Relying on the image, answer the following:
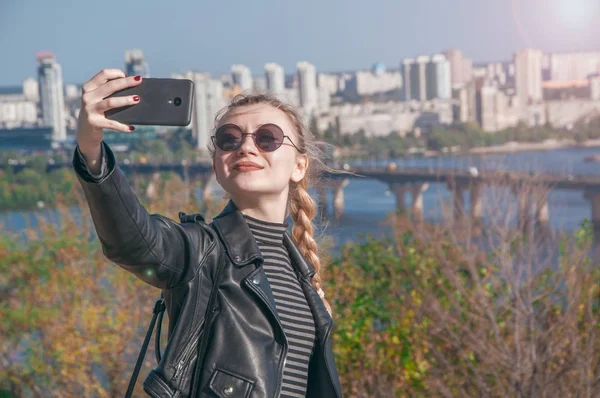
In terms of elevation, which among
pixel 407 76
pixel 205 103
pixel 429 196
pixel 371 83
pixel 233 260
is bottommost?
pixel 429 196

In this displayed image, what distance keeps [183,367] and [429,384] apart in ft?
5.79

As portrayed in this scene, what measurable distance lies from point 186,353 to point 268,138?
0.82ft

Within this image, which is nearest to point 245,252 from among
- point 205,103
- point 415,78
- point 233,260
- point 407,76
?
point 233,260

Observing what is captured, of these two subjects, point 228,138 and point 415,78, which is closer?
point 228,138

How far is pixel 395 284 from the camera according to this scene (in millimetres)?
3770

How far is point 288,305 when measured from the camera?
988 millimetres

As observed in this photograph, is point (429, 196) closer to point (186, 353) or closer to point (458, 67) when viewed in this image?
point (458, 67)

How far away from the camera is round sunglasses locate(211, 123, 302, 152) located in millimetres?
1008

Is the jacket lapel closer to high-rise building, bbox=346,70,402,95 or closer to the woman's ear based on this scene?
the woman's ear

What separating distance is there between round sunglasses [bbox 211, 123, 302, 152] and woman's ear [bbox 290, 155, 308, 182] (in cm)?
7

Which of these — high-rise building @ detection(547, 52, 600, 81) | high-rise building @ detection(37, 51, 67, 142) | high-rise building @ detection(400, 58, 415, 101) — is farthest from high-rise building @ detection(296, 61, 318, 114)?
high-rise building @ detection(37, 51, 67, 142)

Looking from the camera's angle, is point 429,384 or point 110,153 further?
point 429,384

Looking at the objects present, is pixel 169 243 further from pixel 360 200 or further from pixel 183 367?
pixel 360 200

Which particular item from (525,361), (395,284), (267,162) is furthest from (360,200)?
(267,162)
